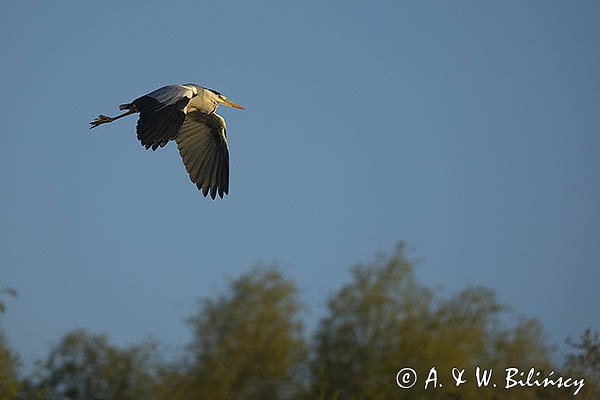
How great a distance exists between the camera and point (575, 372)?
44.5 feet

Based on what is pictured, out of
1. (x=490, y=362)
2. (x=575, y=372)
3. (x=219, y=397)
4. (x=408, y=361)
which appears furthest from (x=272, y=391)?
(x=575, y=372)

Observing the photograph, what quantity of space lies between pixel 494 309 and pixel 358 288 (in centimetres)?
342

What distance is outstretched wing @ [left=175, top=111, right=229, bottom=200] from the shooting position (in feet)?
43.1

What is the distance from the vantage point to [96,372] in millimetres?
28719

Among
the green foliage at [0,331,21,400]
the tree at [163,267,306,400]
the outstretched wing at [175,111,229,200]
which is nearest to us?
the outstretched wing at [175,111,229,200]

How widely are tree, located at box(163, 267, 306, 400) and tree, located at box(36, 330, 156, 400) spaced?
1395 mm

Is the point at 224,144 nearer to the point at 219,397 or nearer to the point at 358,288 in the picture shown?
the point at 219,397

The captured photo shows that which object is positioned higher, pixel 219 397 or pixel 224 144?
pixel 219 397

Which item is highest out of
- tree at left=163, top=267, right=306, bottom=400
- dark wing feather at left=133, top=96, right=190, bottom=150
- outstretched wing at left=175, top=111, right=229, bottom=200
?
tree at left=163, top=267, right=306, bottom=400

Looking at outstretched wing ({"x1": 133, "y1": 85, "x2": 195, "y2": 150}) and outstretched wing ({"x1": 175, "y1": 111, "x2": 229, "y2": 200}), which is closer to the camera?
outstretched wing ({"x1": 133, "y1": 85, "x2": 195, "y2": 150})

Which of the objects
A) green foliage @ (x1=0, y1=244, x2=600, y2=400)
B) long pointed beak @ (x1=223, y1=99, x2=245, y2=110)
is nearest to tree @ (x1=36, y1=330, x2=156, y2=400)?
green foliage @ (x1=0, y1=244, x2=600, y2=400)

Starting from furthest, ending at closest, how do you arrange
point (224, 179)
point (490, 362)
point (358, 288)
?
point (358, 288)
point (490, 362)
point (224, 179)

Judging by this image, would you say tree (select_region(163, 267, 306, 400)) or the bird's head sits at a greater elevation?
tree (select_region(163, 267, 306, 400))

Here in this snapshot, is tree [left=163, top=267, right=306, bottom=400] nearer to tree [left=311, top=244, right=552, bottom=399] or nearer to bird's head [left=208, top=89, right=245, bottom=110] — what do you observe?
tree [left=311, top=244, right=552, bottom=399]
